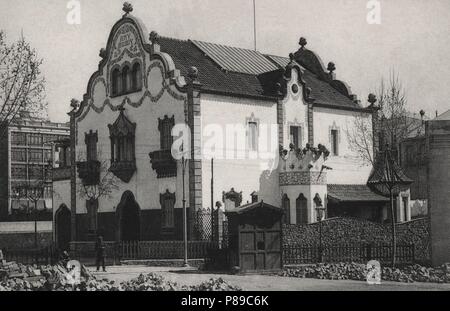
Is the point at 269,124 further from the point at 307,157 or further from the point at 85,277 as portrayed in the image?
the point at 85,277

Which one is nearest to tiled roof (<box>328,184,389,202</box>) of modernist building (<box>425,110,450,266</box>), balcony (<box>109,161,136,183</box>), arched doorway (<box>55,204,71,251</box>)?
balcony (<box>109,161,136,183</box>)

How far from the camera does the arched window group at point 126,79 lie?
42.9 metres

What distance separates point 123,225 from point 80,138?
22.3 feet

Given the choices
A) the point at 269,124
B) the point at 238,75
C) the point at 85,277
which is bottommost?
the point at 85,277

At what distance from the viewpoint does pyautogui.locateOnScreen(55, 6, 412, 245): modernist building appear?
40125 millimetres

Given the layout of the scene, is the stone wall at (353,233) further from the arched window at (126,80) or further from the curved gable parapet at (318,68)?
the arched window at (126,80)

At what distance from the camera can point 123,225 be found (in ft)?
145

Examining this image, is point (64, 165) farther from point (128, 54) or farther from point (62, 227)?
point (128, 54)

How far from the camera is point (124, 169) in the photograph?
42625 mm

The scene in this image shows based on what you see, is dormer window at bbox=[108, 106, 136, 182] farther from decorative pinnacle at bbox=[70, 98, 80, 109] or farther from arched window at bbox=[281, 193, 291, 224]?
arched window at bbox=[281, 193, 291, 224]

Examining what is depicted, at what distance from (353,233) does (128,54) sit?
16.5 metres
